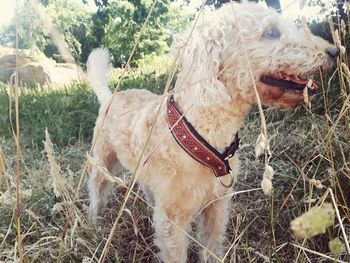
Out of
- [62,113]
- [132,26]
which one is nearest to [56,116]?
[62,113]

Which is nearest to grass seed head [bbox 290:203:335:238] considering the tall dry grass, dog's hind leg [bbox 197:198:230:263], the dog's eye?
the tall dry grass

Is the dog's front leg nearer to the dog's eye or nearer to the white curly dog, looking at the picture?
the white curly dog

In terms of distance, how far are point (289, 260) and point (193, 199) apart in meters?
0.60

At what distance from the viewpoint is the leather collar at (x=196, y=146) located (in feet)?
6.00

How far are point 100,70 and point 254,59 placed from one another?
165 centimetres

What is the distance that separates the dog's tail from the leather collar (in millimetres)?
1312

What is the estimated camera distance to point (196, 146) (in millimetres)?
1830

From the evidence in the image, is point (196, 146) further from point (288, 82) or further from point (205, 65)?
point (288, 82)

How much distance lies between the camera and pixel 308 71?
1655mm

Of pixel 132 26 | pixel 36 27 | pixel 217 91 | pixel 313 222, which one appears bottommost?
pixel 132 26

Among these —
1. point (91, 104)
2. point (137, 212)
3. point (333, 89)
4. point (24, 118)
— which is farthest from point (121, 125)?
point (24, 118)

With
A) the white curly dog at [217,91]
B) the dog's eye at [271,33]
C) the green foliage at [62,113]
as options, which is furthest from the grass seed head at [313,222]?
the green foliage at [62,113]

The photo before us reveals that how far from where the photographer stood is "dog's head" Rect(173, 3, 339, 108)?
5.55 ft

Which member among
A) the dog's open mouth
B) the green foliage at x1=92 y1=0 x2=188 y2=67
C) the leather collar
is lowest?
the green foliage at x1=92 y1=0 x2=188 y2=67
